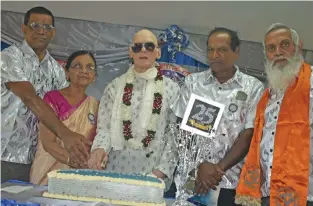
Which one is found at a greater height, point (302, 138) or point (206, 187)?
point (302, 138)

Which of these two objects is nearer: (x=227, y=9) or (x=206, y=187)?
(x=206, y=187)

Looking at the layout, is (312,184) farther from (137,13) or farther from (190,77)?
(137,13)

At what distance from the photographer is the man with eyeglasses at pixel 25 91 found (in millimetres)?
2510

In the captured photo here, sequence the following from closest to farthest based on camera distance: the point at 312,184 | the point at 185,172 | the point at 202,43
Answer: the point at 185,172 → the point at 312,184 → the point at 202,43

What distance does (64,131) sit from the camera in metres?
2.24

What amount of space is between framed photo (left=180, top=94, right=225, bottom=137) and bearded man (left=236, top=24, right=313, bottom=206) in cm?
33

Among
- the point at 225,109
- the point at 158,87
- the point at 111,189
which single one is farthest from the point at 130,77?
the point at 111,189

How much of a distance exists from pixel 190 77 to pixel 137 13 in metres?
2.09

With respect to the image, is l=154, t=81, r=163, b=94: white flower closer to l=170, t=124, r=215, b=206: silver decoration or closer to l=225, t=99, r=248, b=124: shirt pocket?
l=225, t=99, r=248, b=124: shirt pocket

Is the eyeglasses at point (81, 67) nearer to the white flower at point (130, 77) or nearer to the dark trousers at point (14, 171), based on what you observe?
the white flower at point (130, 77)

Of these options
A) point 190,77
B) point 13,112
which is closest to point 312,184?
point 190,77

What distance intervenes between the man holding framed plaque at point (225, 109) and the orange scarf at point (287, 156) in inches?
5.4

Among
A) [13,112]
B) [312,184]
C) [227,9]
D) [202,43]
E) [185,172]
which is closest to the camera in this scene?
[185,172]

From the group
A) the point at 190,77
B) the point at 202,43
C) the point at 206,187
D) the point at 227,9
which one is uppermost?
the point at 227,9
